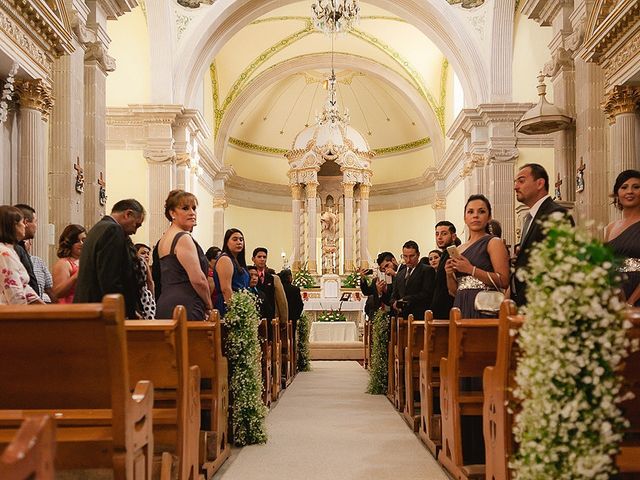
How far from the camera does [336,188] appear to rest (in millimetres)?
22562

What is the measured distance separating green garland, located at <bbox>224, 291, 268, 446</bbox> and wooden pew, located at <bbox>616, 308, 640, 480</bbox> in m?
2.66

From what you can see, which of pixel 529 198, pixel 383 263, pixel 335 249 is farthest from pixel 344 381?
pixel 335 249

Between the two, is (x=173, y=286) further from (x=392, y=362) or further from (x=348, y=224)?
(x=348, y=224)

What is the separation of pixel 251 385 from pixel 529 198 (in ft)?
7.47

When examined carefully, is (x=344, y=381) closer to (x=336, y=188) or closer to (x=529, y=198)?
(x=529, y=198)

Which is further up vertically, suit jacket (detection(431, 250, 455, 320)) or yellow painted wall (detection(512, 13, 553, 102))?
yellow painted wall (detection(512, 13, 553, 102))

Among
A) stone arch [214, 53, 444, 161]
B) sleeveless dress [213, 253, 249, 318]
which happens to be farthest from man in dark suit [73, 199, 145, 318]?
stone arch [214, 53, 444, 161]

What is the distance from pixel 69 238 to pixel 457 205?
45.3 ft

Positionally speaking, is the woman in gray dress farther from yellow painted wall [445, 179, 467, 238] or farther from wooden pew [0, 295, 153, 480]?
yellow painted wall [445, 179, 467, 238]

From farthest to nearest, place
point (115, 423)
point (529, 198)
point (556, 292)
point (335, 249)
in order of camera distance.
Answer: point (335, 249), point (529, 198), point (115, 423), point (556, 292)

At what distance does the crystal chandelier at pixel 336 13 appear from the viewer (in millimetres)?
13930

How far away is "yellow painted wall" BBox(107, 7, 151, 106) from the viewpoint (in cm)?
1484

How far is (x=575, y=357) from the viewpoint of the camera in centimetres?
209

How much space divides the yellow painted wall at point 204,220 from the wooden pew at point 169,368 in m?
13.9
